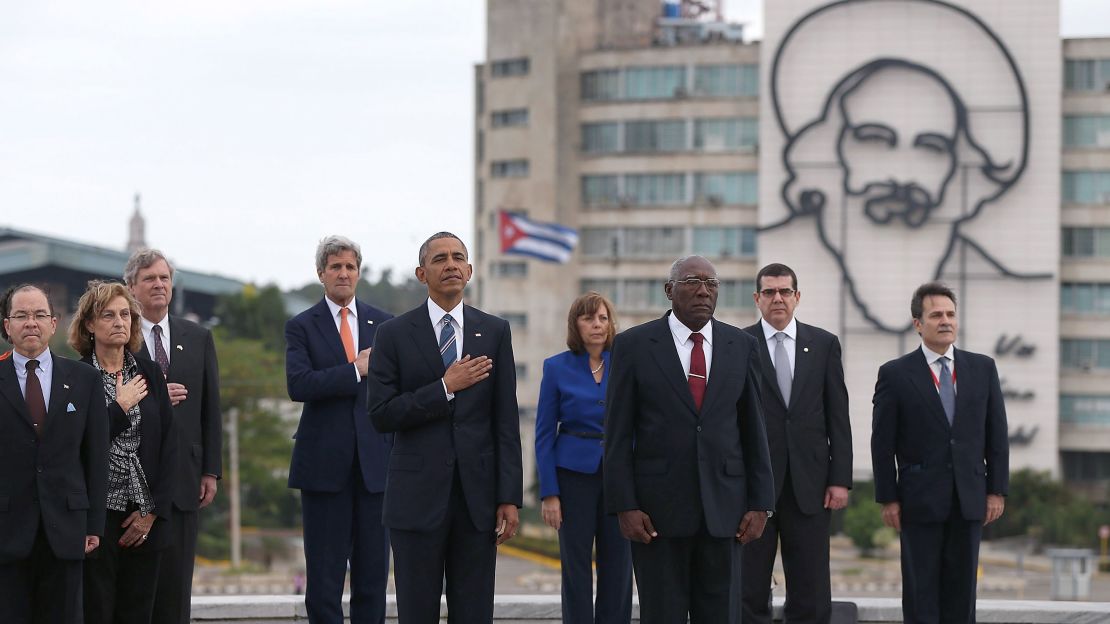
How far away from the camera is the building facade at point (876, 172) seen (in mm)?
63969

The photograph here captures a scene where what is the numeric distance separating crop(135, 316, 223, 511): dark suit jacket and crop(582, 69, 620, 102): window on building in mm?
59805

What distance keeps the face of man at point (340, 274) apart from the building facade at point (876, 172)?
2162 inches

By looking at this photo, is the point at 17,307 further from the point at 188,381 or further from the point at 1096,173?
the point at 1096,173

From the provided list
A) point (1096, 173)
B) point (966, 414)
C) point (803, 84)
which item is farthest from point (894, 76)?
point (966, 414)

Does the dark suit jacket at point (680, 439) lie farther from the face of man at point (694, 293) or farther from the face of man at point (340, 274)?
the face of man at point (340, 274)

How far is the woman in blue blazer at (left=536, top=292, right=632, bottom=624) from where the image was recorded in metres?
9.48

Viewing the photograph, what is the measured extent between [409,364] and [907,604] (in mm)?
3774

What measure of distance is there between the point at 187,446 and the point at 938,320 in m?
4.48

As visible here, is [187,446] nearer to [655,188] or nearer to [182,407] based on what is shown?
[182,407]

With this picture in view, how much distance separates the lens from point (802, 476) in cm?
934

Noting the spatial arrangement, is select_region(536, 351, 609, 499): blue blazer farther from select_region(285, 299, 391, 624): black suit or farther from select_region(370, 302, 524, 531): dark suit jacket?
select_region(370, 302, 524, 531): dark suit jacket

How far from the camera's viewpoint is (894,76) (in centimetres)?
6506

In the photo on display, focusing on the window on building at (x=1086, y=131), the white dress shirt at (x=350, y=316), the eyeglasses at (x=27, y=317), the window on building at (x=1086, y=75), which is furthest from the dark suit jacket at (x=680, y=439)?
the window on building at (x=1086, y=75)

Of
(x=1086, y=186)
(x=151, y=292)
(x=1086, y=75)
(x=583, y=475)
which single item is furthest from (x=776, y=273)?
(x=1086, y=75)
